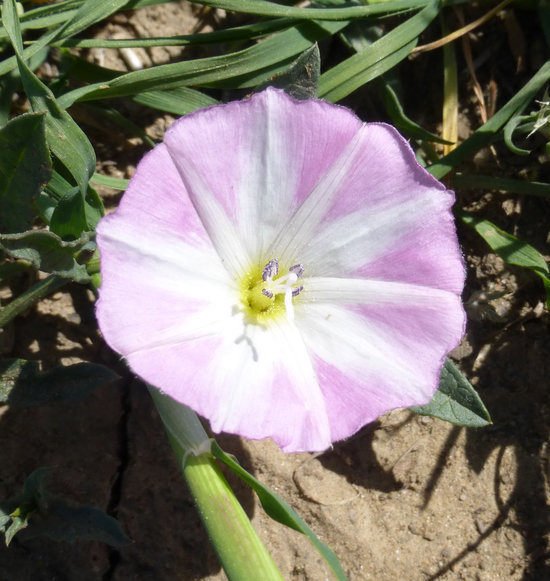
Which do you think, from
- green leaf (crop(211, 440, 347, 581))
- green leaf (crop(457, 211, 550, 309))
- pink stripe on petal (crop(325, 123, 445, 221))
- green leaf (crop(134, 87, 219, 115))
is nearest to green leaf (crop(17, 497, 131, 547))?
green leaf (crop(211, 440, 347, 581))

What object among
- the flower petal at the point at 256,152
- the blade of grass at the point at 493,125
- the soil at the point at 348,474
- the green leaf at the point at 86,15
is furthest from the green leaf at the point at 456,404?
the green leaf at the point at 86,15

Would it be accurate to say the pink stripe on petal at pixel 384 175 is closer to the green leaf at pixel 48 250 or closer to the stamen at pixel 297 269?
the stamen at pixel 297 269

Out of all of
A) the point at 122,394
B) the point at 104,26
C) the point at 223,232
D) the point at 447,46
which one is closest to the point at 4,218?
the point at 223,232

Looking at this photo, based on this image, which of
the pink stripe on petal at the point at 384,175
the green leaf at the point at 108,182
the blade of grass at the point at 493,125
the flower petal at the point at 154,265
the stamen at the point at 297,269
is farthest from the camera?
the blade of grass at the point at 493,125

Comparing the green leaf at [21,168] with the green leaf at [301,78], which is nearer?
the green leaf at [21,168]

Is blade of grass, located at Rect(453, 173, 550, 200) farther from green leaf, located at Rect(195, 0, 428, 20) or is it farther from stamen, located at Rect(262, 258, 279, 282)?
stamen, located at Rect(262, 258, 279, 282)

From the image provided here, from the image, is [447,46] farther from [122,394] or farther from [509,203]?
[122,394]

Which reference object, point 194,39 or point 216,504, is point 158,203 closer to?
point 216,504

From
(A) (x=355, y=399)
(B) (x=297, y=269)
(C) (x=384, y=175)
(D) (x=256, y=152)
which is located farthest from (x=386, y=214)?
(A) (x=355, y=399)
